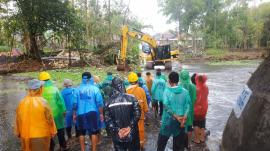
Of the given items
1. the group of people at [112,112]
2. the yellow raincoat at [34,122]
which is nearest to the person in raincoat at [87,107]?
the group of people at [112,112]

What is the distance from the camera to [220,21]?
188 ft

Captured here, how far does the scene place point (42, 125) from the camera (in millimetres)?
5438

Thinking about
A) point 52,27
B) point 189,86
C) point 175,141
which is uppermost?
point 52,27

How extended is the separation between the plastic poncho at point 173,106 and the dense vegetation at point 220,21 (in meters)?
51.8

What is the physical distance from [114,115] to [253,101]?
1.97 metres

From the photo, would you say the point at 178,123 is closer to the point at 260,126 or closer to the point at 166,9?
the point at 260,126

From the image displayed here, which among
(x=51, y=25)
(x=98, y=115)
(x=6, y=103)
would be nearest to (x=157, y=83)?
(x=98, y=115)

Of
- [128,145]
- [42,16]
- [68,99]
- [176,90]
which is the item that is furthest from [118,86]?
[42,16]

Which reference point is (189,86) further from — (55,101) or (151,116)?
(151,116)

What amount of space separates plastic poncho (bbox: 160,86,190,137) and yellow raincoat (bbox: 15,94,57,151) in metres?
1.87

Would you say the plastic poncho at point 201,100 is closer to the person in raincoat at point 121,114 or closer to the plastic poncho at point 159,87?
the plastic poncho at point 159,87

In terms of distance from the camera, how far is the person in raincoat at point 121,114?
4910 millimetres

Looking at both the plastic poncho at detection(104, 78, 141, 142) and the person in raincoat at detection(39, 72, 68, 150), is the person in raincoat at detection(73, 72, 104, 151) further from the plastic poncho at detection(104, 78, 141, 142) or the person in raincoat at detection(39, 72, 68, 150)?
the plastic poncho at detection(104, 78, 141, 142)

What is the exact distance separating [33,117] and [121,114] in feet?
4.74
